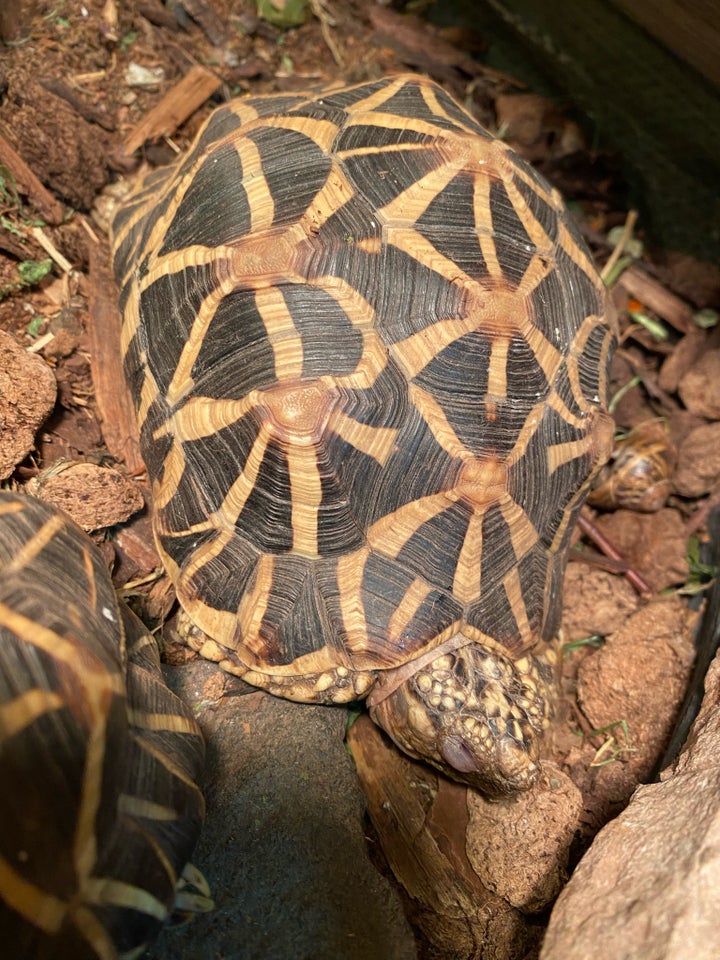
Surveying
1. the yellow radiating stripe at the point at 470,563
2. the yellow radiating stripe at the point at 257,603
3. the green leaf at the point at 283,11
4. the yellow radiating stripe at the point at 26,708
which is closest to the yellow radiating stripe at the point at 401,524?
the yellow radiating stripe at the point at 470,563

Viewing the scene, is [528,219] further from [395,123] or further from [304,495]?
[304,495]

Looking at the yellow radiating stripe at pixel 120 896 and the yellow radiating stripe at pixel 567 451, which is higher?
the yellow radiating stripe at pixel 567 451

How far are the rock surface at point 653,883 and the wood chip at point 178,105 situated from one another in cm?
304

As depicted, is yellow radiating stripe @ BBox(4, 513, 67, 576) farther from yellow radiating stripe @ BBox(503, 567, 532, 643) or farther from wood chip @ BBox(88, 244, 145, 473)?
yellow radiating stripe @ BBox(503, 567, 532, 643)

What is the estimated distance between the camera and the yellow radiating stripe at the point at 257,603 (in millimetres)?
2121

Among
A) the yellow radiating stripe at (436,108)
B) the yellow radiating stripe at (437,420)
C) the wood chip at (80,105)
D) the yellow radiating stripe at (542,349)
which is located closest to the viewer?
the yellow radiating stripe at (437,420)

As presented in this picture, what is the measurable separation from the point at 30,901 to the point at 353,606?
1054mm

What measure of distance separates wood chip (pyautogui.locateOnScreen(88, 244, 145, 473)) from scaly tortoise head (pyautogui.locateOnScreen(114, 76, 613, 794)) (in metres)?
0.29

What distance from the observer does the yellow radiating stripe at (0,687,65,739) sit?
4.37 feet

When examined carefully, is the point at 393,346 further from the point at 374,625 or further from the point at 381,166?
the point at 374,625

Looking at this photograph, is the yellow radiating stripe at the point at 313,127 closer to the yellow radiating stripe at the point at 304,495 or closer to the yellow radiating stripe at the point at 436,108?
the yellow radiating stripe at the point at 436,108

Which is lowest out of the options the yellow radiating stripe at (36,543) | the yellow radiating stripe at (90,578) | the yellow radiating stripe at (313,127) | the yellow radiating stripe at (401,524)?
the yellow radiating stripe at (90,578)

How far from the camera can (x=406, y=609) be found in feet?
6.86

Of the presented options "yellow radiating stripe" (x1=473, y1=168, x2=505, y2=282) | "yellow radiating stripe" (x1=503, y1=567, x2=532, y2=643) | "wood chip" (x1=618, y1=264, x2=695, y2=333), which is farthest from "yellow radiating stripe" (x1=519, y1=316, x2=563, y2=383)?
"wood chip" (x1=618, y1=264, x2=695, y2=333)
